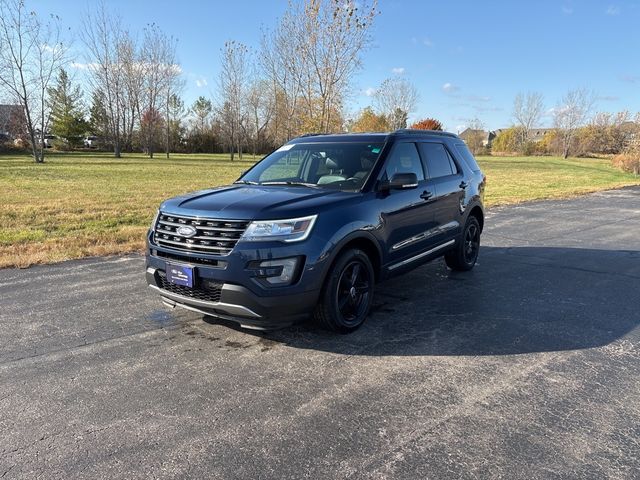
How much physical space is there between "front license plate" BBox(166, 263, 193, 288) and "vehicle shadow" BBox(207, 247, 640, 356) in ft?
3.07

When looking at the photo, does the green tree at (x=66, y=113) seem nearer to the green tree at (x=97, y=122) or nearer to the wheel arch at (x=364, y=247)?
the green tree at (x=97, y=122)

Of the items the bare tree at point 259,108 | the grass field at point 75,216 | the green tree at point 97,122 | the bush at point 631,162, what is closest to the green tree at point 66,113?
the green tree at point 97,122

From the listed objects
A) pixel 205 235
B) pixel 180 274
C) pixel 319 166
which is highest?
pixel 319 166

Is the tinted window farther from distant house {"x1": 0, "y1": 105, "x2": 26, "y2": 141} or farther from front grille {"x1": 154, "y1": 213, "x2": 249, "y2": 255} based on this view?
distant house {"x1": 0, "y1": 105, "x2": 26, "y2": 141}

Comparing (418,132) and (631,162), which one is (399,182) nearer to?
(418,132)

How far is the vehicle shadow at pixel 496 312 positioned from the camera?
13.5 ft

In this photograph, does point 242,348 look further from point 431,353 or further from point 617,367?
point 617,367

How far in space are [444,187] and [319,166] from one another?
1738 millimetres

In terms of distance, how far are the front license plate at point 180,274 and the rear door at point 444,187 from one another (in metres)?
3.01

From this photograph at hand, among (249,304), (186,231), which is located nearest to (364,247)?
(249,304)

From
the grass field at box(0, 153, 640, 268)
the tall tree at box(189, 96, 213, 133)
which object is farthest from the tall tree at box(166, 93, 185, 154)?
the grass field at box(0, 153, 640, 268)

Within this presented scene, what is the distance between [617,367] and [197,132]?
70903 millimetres

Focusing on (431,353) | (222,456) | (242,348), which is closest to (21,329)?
(242,348)

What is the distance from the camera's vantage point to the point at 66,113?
193ft
